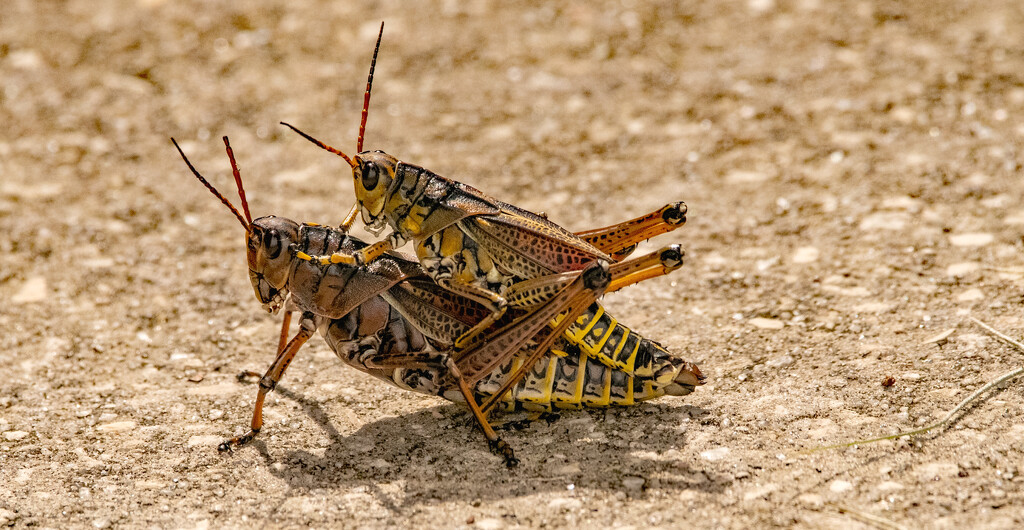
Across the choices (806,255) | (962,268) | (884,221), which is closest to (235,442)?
(806,255)

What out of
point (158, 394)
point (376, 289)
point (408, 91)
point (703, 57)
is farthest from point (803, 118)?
point (158, 394)

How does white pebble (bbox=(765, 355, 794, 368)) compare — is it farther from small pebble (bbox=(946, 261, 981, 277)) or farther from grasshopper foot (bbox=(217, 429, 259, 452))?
grasshopper foot (bbox=(217, 429, 259, 452))

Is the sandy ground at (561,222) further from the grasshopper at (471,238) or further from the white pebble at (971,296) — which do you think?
the grasshopper at (471,238)

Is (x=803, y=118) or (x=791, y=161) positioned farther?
(x=803, y=118)

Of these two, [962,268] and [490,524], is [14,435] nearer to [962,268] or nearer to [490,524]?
[490,524]

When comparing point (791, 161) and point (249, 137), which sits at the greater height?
point (249, 137)

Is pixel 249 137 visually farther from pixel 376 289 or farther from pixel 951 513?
pixel 951 513

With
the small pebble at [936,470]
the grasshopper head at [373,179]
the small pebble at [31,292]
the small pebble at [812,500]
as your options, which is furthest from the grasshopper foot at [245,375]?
the small pebble at [936,470]

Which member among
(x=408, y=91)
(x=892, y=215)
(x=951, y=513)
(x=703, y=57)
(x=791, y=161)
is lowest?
(x=951, y=513)
